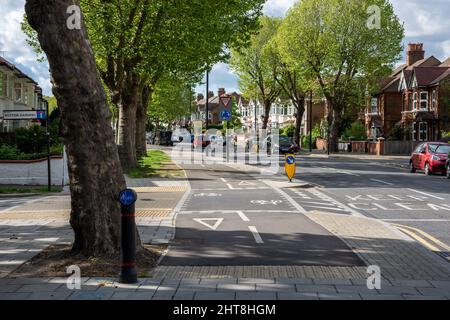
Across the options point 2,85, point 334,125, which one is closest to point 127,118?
point 2,85

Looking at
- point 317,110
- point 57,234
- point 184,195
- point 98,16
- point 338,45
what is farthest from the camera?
point 317,110

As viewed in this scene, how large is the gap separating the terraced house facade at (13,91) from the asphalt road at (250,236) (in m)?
24.4

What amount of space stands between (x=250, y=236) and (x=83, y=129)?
12.5ft

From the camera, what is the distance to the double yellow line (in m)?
9.03

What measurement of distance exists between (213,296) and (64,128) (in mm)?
3425

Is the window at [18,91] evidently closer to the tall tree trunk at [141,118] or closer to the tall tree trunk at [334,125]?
the tall tree trunk at [141,118]

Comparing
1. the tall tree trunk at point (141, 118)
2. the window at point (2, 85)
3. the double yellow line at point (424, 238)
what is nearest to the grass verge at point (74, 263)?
the double yellow line at point (424, 238)

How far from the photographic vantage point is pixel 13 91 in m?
43.4

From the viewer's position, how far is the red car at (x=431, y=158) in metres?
26.3

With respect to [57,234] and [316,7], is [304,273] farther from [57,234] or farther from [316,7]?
[316,7]

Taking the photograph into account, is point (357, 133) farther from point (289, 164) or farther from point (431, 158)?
point (289, 164)

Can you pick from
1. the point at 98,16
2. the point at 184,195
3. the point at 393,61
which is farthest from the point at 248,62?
the point at 184,195

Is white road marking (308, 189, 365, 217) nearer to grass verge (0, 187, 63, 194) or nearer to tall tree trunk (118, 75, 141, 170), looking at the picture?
grass verge (0, 187, 63, 194)

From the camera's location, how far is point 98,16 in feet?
76.6
